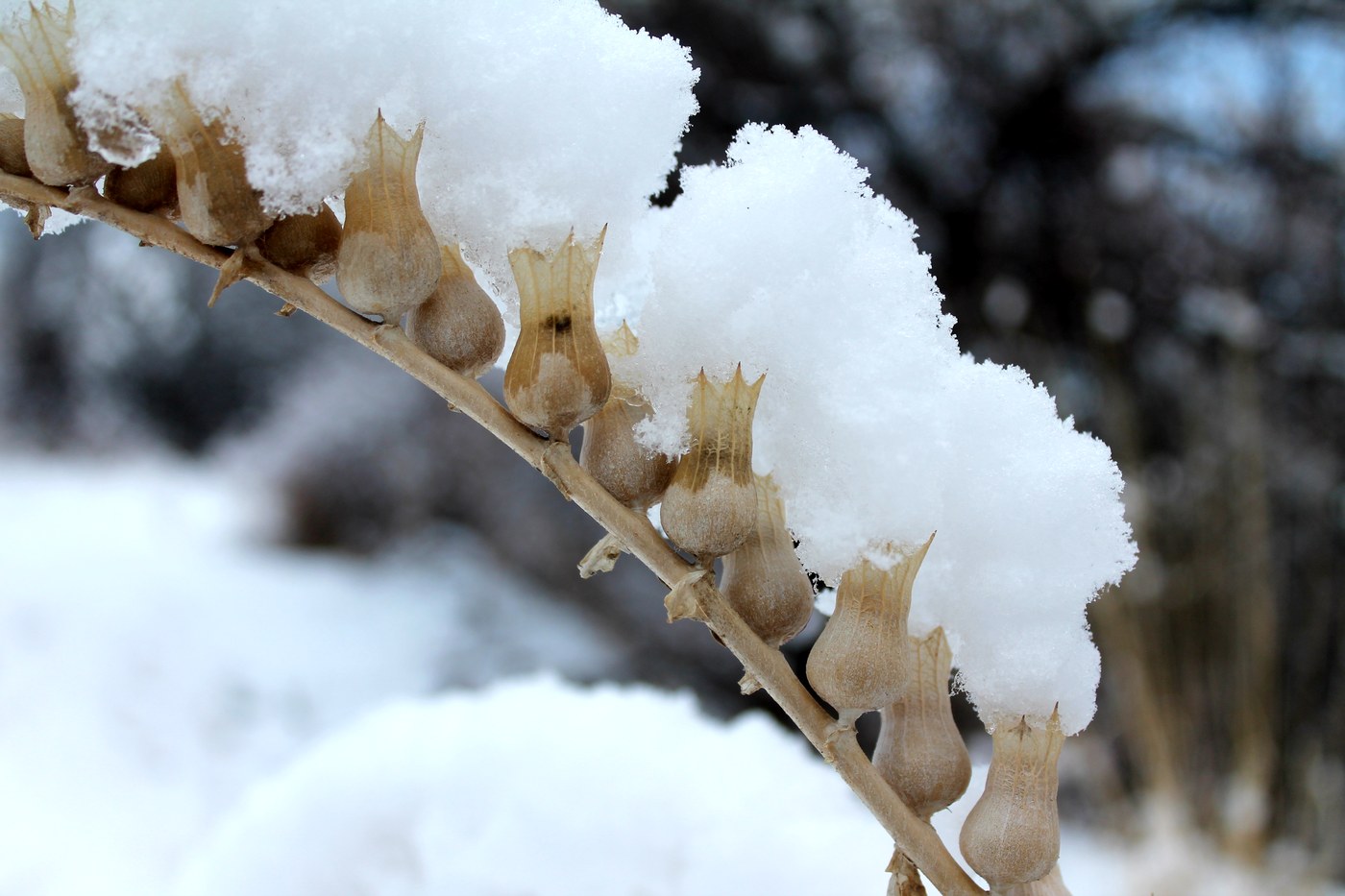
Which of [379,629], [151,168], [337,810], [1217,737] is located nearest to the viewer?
[151,168]

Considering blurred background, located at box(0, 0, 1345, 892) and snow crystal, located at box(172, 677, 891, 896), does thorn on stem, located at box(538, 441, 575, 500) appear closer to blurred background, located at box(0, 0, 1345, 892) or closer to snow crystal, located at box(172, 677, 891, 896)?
snow crystal, located at box(172, 677, 891, 896)

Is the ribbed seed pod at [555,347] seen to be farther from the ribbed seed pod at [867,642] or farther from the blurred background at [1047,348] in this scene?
the blurred background at [1047,348]

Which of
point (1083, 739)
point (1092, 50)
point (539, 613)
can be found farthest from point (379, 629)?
point (1092, 50)

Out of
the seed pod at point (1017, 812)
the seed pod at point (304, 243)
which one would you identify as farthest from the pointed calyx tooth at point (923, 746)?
the seed pod at point (304, 243)

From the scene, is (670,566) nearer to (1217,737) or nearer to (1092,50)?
(1217,737)

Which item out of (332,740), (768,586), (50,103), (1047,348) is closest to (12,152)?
(50,103)

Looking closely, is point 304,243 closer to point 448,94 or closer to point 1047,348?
point 448,94
